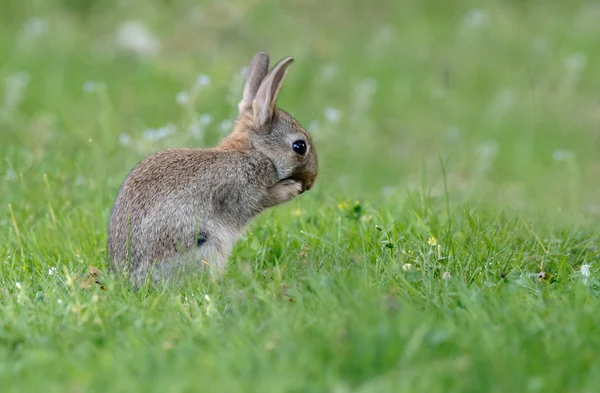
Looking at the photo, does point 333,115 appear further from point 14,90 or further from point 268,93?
point 14,90

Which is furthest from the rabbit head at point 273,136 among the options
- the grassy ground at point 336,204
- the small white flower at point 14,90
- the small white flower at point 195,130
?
the small white flower at point 14,90

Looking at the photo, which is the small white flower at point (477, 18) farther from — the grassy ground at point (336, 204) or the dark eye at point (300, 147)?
the dark eye at point (300, 147)

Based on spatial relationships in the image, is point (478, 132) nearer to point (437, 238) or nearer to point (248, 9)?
point (248, 9)

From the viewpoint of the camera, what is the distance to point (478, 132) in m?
11.7

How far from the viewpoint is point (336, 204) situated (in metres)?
6.72

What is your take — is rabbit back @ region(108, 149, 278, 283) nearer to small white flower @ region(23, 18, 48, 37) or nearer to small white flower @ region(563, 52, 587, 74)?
small white flower @ region(23, 18, 48, 37)

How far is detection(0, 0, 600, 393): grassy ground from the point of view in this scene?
3721 millimetres

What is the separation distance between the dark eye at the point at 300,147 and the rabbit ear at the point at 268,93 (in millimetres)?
229

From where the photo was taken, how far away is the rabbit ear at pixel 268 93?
19.6 feet

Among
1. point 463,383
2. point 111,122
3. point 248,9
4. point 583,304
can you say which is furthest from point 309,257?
point 248,9

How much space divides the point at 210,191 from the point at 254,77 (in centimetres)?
111

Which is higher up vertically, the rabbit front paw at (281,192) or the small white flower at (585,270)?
the rabbit front paw at (281,192)

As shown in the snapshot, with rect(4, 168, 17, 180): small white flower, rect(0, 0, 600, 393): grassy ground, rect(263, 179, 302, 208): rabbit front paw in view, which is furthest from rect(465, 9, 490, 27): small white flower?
rect(4, 168, 17, 180): small white flower

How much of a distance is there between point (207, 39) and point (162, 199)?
8214mm
